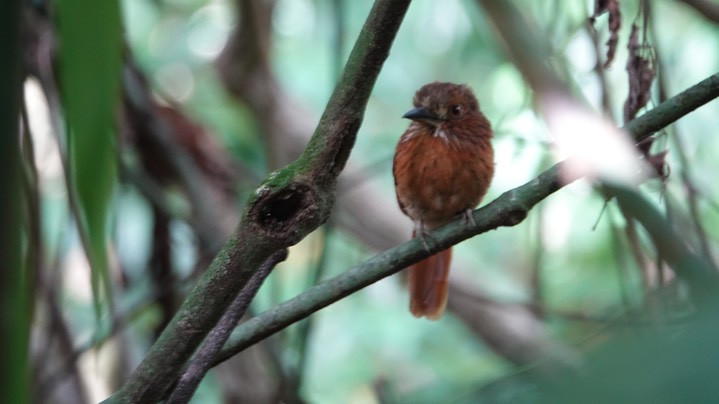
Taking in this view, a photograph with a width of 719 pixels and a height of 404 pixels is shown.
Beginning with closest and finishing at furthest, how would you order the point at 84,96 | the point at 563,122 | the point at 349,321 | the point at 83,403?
the point at 84,96 < the point at 563,122 < the point at 83,403 < the point at 349,321

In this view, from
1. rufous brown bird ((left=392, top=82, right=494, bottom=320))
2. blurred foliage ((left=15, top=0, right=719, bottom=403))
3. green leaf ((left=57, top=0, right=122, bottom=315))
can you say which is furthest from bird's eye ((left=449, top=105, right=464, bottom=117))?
green leaf ((left=57, top=0, right=122, bottom=315))

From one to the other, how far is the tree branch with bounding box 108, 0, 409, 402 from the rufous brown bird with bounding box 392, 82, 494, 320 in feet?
4.17

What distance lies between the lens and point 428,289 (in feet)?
8.69

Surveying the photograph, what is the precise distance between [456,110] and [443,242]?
1.28 metres

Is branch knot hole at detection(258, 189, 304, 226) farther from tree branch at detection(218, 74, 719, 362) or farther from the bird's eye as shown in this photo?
the bird's eye

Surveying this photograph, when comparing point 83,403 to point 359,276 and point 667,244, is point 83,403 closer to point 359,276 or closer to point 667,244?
point 359,276

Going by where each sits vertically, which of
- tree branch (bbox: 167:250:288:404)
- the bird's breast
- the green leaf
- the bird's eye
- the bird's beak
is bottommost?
tree branch (bbox: 167:250:288:404)

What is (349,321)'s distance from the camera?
4.59 m

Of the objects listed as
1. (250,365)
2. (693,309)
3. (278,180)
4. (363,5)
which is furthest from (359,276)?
(363,5)

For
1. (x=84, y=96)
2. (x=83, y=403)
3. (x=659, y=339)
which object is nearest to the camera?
(x=659, y=339)

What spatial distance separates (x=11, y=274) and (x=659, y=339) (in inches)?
14.3

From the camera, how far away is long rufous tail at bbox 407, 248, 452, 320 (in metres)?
2.62

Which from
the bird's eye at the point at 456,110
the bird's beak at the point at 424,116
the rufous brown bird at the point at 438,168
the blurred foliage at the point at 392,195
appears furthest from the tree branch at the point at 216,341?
the bird's eye at the point at 456,110

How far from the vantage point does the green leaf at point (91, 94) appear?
1110 millimetres
